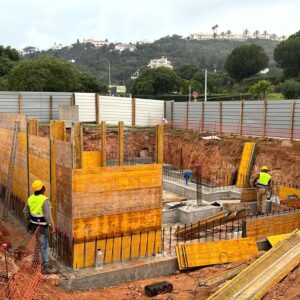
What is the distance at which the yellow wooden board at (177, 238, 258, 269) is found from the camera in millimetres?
8414

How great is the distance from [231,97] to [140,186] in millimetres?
35693

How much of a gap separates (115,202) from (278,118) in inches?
533

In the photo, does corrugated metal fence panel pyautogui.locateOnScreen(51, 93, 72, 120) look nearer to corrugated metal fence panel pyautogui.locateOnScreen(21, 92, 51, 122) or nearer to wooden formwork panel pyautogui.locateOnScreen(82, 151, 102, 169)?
corrugated metal fence panel pyautogui.locateOnScreen(21, 92, 51, 122)

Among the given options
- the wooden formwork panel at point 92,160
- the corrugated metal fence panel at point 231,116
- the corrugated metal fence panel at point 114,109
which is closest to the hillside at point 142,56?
the corrugated metal fence panel at point 114,109

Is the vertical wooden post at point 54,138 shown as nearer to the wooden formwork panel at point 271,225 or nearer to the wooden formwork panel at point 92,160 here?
the wooden formwork panel at point 92,160

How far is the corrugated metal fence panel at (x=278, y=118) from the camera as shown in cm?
1889

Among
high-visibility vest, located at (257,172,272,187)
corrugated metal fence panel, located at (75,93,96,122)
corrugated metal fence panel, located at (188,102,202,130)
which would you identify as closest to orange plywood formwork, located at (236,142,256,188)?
high-visibility vest, located at (257,172,272,187)

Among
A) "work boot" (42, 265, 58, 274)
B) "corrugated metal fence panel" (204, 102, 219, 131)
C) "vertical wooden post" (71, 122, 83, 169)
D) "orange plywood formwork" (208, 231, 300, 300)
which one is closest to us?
"orange plywood formwork" (208, 231, 300, 300)

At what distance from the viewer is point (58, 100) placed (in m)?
24.5

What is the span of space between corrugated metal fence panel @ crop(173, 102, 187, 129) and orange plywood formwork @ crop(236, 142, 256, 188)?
9.43 meters

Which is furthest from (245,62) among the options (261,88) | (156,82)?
(261,88)

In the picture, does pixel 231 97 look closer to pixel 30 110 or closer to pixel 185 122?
pixel 185 122

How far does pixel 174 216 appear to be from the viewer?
1206cm

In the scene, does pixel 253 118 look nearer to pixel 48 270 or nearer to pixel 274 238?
pixel 274 238
